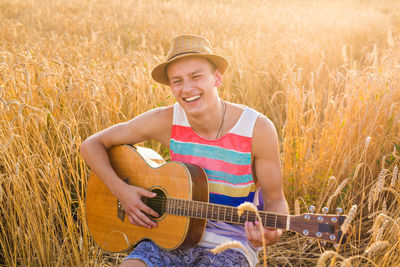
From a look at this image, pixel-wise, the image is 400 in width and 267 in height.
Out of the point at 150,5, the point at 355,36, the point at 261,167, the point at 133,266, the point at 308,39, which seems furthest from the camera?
the point at 150,5

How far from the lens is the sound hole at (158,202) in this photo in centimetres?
→ 212

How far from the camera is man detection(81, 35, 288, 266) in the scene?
1.99 m

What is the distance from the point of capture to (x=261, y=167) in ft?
6.66

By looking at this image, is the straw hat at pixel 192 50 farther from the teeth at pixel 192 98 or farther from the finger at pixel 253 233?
the finger at pixel 253 233

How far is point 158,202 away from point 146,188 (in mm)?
142

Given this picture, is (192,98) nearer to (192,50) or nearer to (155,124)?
(192,50)

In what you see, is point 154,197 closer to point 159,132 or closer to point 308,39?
point 159,132

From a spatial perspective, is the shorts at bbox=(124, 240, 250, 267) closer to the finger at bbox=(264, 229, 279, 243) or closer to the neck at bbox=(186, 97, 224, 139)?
the finger at bbox=(264, 229, 279, 243)

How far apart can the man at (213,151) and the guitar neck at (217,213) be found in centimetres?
13

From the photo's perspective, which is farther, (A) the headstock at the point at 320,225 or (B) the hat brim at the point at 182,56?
(B) the hat brim at the point at 182,56

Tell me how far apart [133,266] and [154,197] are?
0.42 meters

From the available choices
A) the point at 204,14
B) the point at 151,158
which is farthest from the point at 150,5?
the point at 151,158

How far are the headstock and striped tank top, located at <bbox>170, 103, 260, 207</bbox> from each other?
0.42m

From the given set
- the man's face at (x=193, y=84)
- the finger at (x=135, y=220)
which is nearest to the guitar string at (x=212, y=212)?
the finger at (x=135, y=220)
